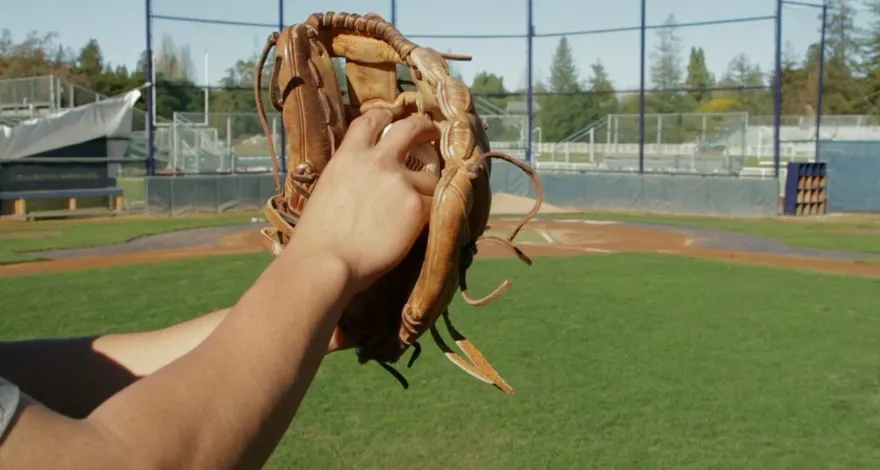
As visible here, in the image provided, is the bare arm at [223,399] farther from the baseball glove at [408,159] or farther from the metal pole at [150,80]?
the metal pole at [150,80]

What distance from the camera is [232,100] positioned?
22797 millimetres

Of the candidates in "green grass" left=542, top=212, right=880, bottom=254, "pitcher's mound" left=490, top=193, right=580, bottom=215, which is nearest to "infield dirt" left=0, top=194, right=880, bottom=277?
"green grass" left=542, top=212, right=880, bottom=254

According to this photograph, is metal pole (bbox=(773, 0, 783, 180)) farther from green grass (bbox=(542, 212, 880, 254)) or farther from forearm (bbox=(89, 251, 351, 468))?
forearm (bbox=(89, 251, 351, 468))

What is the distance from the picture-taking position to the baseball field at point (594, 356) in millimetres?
4418

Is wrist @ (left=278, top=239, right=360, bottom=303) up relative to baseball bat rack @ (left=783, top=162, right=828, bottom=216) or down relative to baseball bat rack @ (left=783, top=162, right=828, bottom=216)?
up

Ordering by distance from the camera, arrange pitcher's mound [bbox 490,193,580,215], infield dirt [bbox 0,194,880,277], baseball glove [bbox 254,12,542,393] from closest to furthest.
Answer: baseball glove [bbox 254,12,542,393] → infield dirt [bbox 0,194,880,277] → pitcher's mound [bbox 490,193,580,215]

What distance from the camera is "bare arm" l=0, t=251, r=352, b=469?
2.58 feet

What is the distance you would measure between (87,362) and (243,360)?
539 millimetres

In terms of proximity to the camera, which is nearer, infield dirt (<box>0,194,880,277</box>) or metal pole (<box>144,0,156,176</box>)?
infield dirt (<box>0,194,880,277</box>)

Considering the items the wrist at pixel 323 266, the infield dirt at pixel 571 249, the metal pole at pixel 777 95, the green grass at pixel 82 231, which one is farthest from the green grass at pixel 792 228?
the wrist at pixel 323 266

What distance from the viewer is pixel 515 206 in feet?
71.2

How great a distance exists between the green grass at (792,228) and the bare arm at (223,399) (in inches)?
556

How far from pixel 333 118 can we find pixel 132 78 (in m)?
52.9

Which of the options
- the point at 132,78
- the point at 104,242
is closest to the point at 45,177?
the point at 104,242
